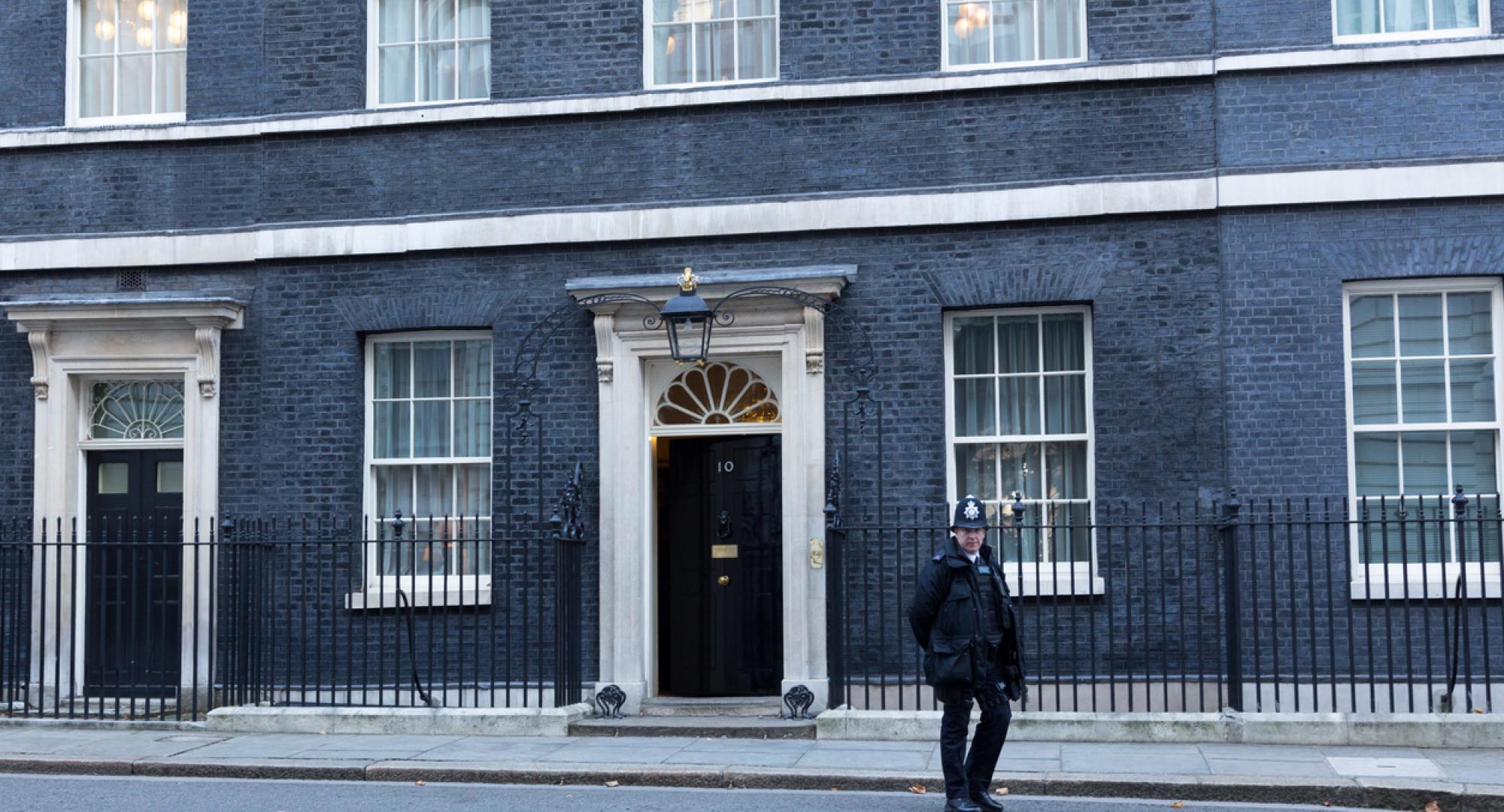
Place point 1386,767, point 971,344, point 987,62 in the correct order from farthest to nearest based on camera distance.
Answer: point 987,62
point 971,344
point 1386,767

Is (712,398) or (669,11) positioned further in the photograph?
(669,11)

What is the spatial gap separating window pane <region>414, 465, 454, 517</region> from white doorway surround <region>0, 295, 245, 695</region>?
1.71 meters

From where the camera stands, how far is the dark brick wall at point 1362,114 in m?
11.7

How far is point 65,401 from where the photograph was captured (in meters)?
13.5

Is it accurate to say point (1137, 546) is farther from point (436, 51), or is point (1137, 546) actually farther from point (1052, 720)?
point (436, 51)

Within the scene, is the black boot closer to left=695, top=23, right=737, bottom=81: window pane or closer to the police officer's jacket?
the police officer's jacket

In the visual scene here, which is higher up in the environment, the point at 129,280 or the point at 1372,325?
the point at 129,280

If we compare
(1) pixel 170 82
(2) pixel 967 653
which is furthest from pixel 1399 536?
(1) pixel 170 82

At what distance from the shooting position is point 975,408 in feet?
40.9

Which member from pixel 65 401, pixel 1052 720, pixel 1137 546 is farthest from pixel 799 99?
pixel 65 401

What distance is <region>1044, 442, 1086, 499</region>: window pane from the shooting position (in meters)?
12.3

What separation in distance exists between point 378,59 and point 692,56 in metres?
2.72

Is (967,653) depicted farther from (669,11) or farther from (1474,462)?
A: (669,11)

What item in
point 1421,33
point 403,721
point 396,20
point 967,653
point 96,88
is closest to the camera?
point 967,653
